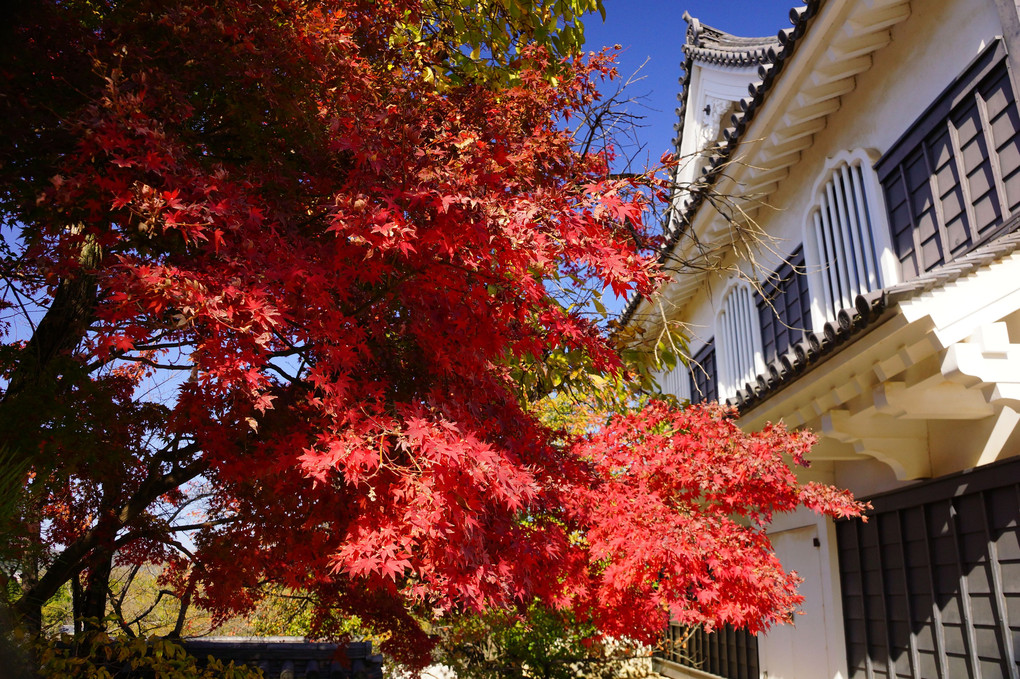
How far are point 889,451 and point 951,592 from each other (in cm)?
108

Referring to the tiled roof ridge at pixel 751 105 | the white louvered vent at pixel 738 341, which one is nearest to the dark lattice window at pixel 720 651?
the white louvered vent at pixel 738 341

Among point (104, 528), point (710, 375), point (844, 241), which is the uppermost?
point (710, 375)

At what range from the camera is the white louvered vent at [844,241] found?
6516mm

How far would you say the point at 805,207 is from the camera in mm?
7840

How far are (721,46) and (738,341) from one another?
17.7 feet

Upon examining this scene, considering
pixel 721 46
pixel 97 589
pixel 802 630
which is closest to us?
pixel 97 589

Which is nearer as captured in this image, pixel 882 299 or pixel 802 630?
pixel 882 299

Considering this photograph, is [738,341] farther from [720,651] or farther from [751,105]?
[720,651]

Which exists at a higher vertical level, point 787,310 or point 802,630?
point 787,310

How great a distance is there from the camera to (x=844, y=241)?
22.7 feet

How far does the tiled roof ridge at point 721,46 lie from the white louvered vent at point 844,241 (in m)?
3.67

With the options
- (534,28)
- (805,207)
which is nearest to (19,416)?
(534,28)

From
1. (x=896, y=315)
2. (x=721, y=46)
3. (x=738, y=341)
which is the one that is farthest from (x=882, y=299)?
(x=721, y=46)

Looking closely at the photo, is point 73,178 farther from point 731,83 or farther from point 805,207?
point 731,83
